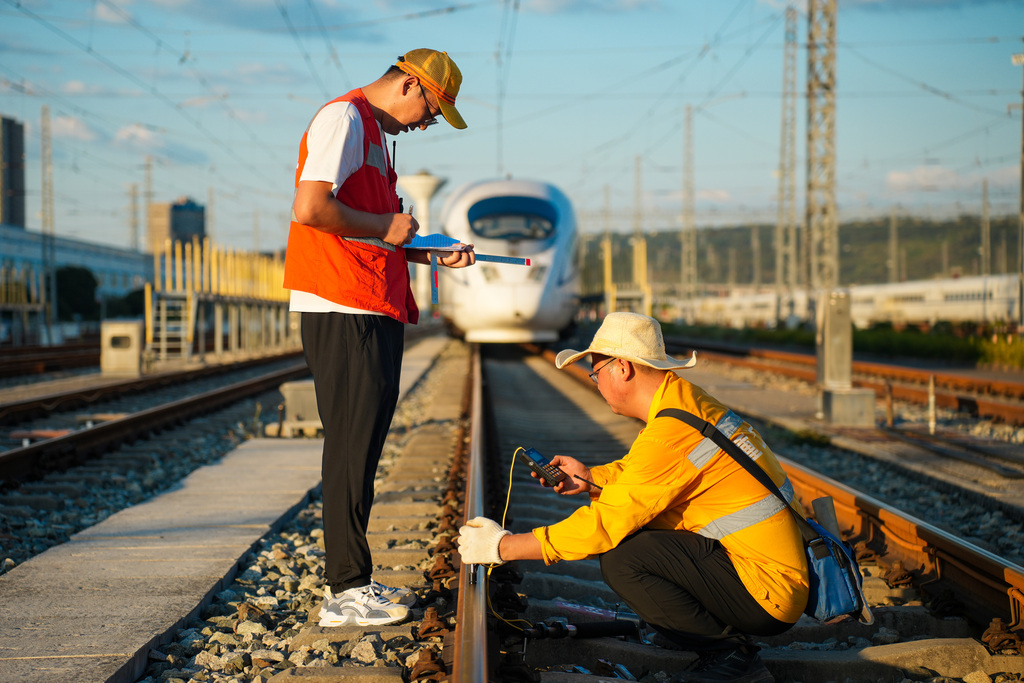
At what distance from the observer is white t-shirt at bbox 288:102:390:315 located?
293 centimetres

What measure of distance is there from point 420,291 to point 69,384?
70.6m

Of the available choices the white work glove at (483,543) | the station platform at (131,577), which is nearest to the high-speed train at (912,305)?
the station platform at (131,577)

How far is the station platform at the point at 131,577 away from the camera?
2891mm

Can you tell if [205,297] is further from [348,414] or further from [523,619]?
[523,619]

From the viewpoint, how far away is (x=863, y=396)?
923 cm

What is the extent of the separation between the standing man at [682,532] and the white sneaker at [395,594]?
0.64 metres

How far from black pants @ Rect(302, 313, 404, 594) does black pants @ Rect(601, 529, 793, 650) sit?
92 cm

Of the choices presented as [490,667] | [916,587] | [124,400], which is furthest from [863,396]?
[124,400]

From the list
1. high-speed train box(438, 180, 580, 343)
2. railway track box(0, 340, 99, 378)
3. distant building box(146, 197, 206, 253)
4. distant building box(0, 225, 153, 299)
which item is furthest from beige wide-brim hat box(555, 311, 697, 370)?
distant building box(146, 197, 206, 253)

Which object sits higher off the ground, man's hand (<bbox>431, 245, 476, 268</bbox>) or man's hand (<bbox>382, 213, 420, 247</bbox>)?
man's hand (<bbox>382, 213, 420, 247</bbox>)

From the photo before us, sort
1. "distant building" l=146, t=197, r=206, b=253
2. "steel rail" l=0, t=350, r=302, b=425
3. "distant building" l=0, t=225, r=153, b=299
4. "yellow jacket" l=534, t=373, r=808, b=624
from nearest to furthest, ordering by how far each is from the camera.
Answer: "yellow jacket" l=534, t=373, r=808, b=624 < "steel rail" l=0, t=350, r=302, b=425 < "distant building" l=0, t=225, r=153, b=299 < "distant building" l=146, t=197, r=206, b=253

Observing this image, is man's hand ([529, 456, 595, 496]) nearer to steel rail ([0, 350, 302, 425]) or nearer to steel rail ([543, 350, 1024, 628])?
steel rail ([543, 350, 1024, 628])

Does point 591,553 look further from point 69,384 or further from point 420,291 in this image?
point 420,291

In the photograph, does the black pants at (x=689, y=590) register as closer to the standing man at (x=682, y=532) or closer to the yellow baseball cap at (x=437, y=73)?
the standing man at (x=682, y=532)
